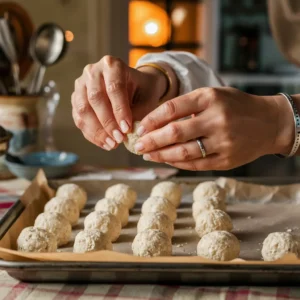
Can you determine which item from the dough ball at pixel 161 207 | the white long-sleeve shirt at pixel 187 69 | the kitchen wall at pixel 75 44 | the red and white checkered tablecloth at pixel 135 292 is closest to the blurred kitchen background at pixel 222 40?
the kitchen wall at pixel 75 44

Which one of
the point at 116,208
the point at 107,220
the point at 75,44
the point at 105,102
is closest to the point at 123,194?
the point at 116,208

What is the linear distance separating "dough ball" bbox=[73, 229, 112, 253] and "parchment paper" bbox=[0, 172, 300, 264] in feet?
0.19

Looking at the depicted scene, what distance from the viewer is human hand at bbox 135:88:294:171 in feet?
3.54

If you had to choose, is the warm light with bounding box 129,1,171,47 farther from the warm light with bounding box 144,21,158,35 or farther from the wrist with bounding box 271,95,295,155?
the wrist with bounding box 271,95,295,155

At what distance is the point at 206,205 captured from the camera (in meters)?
1.43

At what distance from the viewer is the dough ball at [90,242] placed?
3.80ft

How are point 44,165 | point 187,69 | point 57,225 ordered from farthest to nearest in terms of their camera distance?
point 44,165 → point 187,69 → point 57,225

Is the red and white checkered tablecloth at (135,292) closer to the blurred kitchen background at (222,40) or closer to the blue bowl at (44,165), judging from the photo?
the blue bowl at (44,165)

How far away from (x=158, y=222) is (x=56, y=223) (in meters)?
0.24

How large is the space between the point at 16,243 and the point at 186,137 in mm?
464

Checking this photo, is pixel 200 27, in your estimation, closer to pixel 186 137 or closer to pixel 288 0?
pixel 288 0

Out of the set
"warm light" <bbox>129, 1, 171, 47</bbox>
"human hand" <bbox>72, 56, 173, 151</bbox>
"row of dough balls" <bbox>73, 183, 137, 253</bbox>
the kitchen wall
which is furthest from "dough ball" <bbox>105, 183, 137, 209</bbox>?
"warm light" <bbox>129, 1, 171, 47</bbox>

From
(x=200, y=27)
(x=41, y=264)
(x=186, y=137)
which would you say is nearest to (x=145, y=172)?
(x=186, y=137)

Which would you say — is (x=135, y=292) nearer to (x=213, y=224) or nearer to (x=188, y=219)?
(x=213, y=224)
